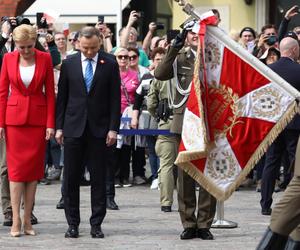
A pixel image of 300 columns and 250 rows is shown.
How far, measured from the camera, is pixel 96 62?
12156mm

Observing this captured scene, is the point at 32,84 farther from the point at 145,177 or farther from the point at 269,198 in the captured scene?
the point at 145,177

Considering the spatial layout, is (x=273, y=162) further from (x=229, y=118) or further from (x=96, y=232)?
(x=229, y=118)

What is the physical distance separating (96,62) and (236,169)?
1.92 meters

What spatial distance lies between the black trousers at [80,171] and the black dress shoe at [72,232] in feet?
0.13

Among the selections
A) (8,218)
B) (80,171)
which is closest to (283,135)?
(80,171)

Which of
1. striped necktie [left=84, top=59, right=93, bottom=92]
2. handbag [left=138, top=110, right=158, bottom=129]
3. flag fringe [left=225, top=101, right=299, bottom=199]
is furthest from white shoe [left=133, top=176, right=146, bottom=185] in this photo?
flag fringe [left=225, top=101, right=299, bottom=199]

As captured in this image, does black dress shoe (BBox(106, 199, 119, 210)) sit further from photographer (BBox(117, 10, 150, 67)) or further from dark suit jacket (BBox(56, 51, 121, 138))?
photographer (BBox(117, 10, 150, 67))

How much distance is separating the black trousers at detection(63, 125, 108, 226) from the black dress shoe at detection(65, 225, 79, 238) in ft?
0.13

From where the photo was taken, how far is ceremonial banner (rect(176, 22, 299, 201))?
1120 centimetres

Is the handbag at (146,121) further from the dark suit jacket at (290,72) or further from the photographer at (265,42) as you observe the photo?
the dark suit jacket at (290,72)

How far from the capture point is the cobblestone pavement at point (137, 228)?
1173 cm

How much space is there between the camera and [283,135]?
47.4 feet

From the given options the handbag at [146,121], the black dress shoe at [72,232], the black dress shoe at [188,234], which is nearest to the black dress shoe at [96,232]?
the black dress shoe at [72,232]

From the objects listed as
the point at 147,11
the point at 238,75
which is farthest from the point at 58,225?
the point at 147,11
